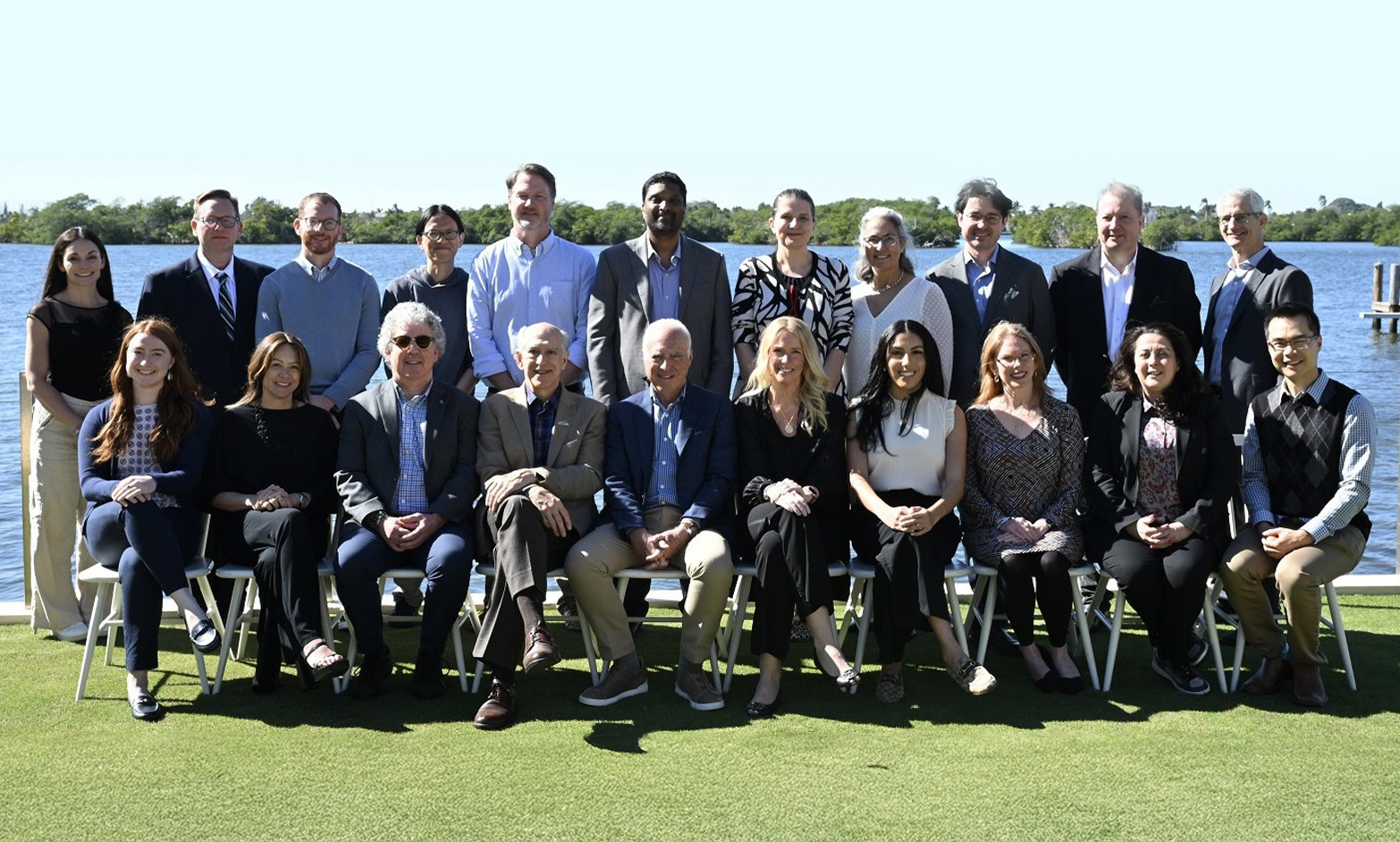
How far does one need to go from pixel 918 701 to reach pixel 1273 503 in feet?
5.09

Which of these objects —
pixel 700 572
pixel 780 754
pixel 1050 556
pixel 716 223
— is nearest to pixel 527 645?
pixel 700 572

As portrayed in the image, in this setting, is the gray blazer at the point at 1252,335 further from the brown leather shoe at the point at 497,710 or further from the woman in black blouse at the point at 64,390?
the woman in black blouse at the point at 64,390

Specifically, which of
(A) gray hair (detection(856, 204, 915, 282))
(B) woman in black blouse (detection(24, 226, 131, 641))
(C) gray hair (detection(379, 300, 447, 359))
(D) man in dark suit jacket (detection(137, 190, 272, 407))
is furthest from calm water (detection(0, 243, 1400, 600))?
(B) woman in black blouse (detection(24, 226, 131, 641))

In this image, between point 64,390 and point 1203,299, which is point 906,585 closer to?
point 64,390

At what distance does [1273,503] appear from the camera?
5.02 meters

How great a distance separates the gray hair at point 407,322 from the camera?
504 centimetres

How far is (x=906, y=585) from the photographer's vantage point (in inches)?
189

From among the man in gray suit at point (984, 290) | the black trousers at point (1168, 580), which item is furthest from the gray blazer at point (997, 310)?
the black trousers at point (1168, 580)

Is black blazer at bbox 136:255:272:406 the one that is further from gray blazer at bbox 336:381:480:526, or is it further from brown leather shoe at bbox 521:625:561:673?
brown leather shoe at bbox 521:625:561:673

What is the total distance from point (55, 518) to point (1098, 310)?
438 centimetres

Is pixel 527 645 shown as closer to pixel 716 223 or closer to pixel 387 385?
pixel 387 385

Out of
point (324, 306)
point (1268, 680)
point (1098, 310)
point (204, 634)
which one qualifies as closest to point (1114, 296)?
Result: point (1098, 310)

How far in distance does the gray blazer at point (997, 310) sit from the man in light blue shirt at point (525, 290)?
60.6 inches

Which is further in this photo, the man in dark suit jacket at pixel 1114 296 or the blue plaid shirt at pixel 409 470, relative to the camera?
the man in dark suit jacket at pixel 1114 296
